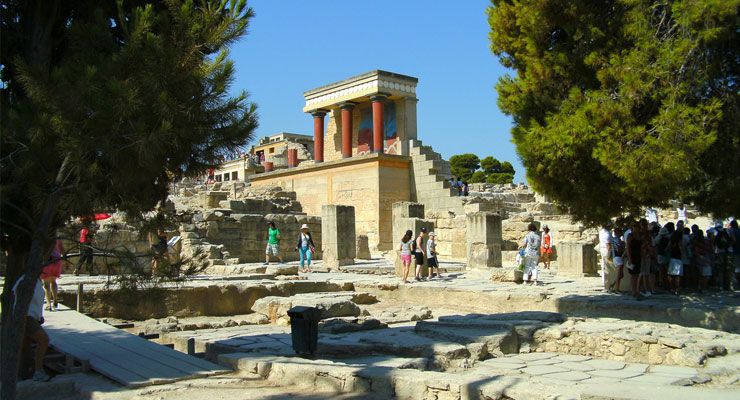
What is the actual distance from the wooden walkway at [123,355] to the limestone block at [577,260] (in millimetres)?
10335

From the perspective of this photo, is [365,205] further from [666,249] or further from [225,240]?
[666,249]

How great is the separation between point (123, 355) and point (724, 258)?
1079 cm

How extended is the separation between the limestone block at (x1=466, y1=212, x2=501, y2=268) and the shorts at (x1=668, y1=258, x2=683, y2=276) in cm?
479

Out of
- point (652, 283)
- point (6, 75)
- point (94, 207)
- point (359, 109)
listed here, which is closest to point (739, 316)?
point (652, 283)

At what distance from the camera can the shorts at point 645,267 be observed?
10.2 meters

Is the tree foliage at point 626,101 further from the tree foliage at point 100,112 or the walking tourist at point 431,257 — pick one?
the walking tourist at point 431,257

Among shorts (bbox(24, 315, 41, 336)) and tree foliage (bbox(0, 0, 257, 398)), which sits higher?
tree foliage (bbox(0, 0, 257, 398))

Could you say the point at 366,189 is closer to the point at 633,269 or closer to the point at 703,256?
the point at 703,256

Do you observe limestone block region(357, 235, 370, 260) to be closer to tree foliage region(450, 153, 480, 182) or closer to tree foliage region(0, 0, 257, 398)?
tree foliage region(0, 0, 257, 398)

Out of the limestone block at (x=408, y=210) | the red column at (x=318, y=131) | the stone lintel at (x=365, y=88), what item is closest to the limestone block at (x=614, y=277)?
the limestone block at (x=408, y=210)

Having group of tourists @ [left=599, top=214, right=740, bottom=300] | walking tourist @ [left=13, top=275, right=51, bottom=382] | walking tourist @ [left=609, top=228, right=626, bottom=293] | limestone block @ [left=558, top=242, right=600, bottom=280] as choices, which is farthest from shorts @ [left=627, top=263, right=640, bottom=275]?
walking tourist @ [left=13, top=275, right=51, bottom=382]

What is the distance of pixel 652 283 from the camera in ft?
36.1

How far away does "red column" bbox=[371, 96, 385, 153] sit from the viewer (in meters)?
24.7

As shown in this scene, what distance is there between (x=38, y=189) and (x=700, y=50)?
6767mm
